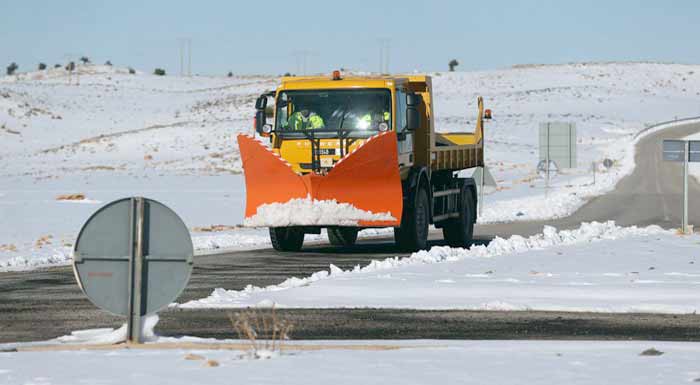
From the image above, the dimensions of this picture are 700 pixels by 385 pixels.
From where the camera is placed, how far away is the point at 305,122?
24.1 metres

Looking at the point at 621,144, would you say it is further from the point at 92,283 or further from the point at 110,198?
the point at 92,283

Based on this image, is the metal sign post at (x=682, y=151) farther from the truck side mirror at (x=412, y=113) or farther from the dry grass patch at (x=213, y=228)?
the dry grass patch at (x=213, y=228)

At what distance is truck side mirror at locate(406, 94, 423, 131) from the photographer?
78.1ft

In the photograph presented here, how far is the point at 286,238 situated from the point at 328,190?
2.89 metres

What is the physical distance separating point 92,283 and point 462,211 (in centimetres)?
1781

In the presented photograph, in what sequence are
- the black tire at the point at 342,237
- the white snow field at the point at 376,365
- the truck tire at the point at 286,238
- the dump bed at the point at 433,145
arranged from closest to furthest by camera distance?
the white snow field at the point at 376,365, the dump bed at the point at 433,145, the truck tire at the point at 286,238, the black tire at the point at 342,237

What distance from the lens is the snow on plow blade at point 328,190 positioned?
77.2 ft

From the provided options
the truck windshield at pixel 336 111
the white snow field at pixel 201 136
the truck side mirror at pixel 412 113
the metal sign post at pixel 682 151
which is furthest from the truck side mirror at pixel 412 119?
the metal sign post at pixel 682 151

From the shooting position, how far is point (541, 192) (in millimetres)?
62969

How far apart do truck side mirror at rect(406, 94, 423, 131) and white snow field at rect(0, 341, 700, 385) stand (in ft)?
40.7

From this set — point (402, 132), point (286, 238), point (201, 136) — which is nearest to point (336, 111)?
point (402, 132)

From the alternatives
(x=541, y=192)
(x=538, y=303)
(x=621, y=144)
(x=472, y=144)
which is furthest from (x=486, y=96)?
(x=538, y=303)

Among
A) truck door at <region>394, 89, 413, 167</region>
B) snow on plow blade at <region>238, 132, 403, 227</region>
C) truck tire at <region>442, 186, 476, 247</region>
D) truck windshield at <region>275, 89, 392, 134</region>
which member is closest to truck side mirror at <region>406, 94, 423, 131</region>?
truck door at <region>394, 89, 413, 167</region>

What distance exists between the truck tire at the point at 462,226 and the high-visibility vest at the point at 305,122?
5192 millimetres
